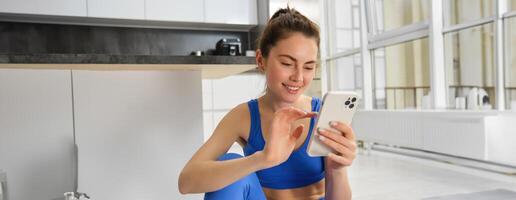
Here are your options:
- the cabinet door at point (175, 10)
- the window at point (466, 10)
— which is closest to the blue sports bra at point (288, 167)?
the window at point (466, 10)

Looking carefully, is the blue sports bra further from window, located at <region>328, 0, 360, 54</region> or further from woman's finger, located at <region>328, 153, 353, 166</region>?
window, located at <region>328, 0, 360, 54</region>

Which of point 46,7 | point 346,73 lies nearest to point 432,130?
point 346,73

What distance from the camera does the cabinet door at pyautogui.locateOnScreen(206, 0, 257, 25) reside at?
186 inches

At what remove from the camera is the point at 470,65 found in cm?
350

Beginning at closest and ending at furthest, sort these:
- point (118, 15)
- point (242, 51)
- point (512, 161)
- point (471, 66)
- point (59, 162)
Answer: point (59, 162) < point (512, 161) < point (471, 66) < point (118, 15) < point (242, 51)

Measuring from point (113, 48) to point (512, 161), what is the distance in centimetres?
404

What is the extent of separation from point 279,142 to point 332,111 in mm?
140

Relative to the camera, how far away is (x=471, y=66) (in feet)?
11.5

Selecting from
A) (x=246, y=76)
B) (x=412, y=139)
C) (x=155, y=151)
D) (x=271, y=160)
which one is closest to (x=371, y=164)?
(x=412, y=139)

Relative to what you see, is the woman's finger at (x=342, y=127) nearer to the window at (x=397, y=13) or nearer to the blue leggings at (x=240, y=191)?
the blue leggings at (x=240, y=191)

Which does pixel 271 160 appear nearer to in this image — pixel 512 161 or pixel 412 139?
pixel 512 161

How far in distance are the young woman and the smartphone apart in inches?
0.6

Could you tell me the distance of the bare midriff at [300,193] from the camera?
3.79 ft

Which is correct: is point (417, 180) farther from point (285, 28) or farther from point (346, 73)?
point (346, 73)
